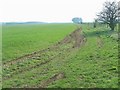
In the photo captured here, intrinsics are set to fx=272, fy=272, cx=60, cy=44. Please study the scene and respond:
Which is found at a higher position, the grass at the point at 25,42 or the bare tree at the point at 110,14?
the bare tree at the point at 110,14

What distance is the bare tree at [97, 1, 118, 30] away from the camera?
251 ft

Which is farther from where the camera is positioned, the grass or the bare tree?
the bare tree

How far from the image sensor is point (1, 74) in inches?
739

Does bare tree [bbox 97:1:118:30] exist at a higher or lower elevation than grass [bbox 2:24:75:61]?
higher

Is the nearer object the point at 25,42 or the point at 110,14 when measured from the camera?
the point at 25,42

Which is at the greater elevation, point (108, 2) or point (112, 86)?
point (108, 2)

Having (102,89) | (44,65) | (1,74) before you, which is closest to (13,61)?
(44,65)

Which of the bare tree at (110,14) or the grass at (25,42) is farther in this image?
the bare tree at (110,14)

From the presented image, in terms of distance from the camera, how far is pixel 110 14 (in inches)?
3029

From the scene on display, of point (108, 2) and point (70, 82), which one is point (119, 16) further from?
point (70, 82)

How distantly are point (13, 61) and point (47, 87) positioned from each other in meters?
10.2

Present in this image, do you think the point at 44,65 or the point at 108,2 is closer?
the point at 44,65

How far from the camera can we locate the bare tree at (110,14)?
76.6 metres

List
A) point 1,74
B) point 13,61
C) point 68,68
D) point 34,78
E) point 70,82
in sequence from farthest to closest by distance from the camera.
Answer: point 13,61
point 68,68
point 1,74
point 34,78
point 70,82
